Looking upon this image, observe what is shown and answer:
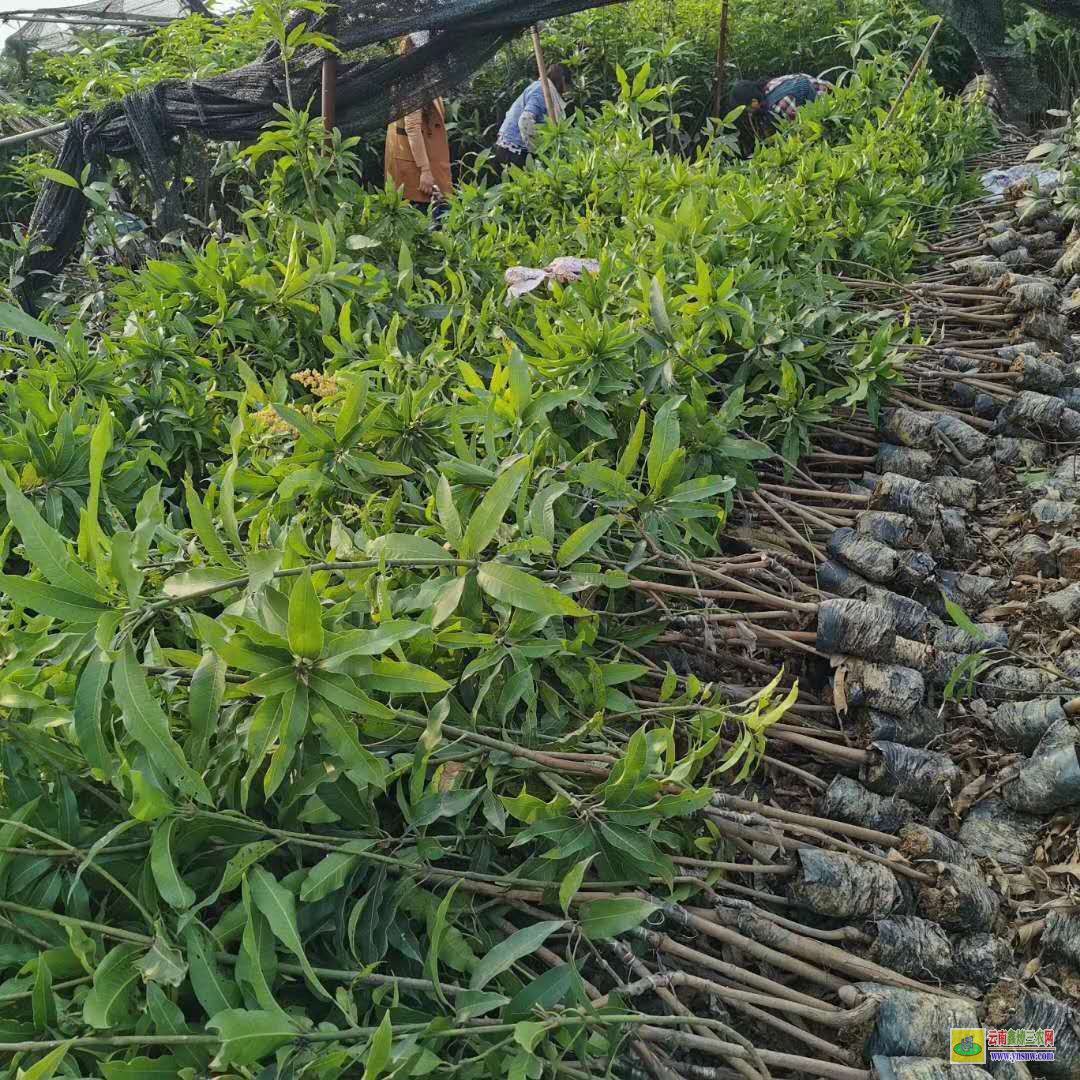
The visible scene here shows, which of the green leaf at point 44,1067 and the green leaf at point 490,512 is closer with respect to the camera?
the green leaf at point 44,1067

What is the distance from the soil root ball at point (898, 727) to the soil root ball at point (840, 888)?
34 cm

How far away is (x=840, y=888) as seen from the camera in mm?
1568

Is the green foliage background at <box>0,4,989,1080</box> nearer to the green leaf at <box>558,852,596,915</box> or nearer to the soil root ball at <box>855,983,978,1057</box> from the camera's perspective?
the green leaf at <box>558,852,596,915</box>

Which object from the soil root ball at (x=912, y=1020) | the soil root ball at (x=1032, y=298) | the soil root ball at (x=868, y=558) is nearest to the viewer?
the soil root ball at (x=912, y=1020)

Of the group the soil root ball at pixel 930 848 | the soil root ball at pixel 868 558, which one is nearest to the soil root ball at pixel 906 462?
the soil root ball at pixel 868 558

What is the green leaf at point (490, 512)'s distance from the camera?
4.65 feet

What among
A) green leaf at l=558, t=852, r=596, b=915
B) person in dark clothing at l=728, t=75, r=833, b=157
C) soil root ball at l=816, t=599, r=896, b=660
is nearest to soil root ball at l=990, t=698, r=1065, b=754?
soil root ball at l=816, t=599, r=896, b=660

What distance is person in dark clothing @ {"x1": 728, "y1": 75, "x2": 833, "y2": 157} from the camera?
22.0 feet

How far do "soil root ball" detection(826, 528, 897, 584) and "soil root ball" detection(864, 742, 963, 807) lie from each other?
469 mm

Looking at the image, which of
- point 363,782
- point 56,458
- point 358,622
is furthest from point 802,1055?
point 56,458

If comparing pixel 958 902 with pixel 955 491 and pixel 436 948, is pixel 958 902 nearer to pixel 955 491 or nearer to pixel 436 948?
pixel 436 948

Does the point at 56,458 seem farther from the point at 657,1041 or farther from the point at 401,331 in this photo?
the point at 657,1041

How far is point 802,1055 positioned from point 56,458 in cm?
177

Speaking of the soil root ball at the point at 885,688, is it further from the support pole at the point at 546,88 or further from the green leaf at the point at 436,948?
the support pole at the point at 546,88
